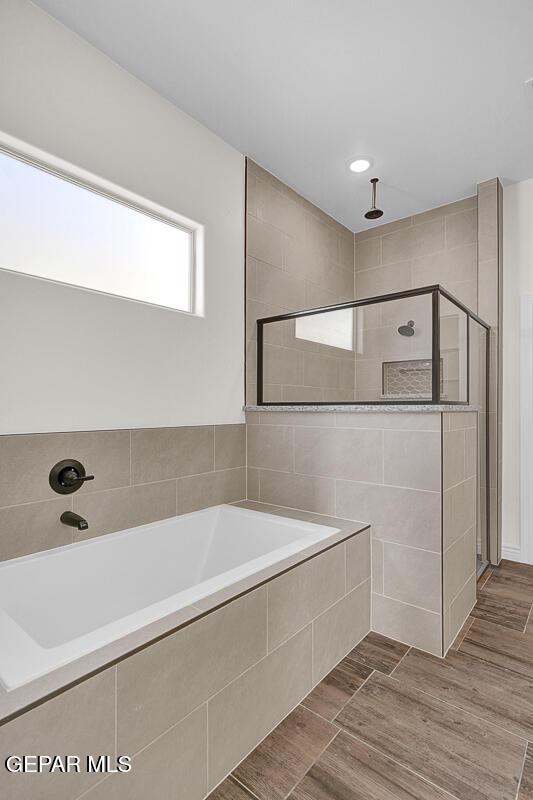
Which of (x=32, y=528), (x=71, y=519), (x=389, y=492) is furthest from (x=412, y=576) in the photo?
(x=32, y=528)

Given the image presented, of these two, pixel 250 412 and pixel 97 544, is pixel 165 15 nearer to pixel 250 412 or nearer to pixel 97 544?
pixel 250 412

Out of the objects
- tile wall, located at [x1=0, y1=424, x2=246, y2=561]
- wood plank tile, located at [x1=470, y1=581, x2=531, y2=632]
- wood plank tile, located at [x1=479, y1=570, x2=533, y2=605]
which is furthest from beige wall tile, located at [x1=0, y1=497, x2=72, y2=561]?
wood plank tile, located at [x1=479, y1=570, x2=533, y2=605]

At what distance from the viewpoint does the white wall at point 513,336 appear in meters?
2.96

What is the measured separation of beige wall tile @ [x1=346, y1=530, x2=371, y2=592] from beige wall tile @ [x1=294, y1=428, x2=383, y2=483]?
29 centimetres

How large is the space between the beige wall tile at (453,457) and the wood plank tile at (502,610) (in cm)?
75

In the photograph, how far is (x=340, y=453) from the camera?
2.22 metres

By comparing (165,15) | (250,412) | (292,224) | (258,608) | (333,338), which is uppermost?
(165,15)

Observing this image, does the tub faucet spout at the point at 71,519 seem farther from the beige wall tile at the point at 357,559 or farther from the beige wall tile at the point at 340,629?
the beige wall tile at the point at 357,559

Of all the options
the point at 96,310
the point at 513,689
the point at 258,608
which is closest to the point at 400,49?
the point at 96,310

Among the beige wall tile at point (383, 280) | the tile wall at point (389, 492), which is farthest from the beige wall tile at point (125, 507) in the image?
the beige wall tile at point (383, 280)

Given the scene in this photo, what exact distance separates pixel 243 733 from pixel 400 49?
2.79m

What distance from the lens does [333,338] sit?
2.57 metres

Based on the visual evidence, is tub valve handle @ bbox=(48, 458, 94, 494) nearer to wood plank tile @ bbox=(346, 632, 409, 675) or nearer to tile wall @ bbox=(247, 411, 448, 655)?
tile wall @ bbox=(247, 411, 448, 655)

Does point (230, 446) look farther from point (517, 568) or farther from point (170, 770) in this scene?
point (517, 568)
